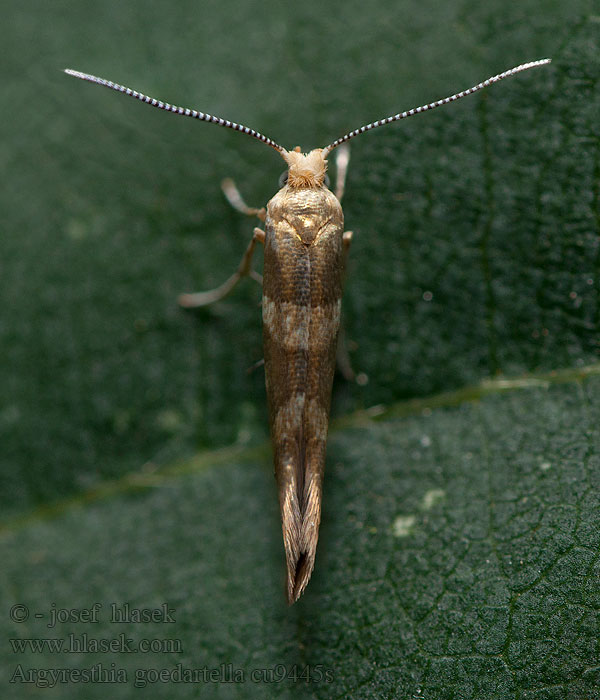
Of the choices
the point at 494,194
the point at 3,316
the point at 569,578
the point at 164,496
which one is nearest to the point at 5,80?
the point at 3,316

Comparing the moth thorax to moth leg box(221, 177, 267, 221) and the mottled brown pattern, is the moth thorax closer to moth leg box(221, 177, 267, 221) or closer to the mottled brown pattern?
the mottled brown pattern

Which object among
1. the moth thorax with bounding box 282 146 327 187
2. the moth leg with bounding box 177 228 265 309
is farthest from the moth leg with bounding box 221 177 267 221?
the moth thorax with bounding box 282 146 327 187

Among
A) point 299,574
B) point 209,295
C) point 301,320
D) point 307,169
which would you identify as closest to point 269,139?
point 307,169

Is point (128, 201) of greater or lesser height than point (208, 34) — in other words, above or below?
below

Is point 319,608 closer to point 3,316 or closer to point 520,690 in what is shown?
point 520,690

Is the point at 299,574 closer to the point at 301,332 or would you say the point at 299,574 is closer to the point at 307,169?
the point at 301,332

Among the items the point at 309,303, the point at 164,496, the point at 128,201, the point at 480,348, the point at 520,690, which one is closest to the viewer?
the point at 520,690

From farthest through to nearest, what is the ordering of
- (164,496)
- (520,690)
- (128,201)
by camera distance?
(128,201), (164,496), (520,690)
